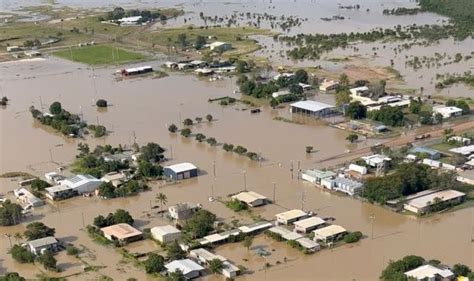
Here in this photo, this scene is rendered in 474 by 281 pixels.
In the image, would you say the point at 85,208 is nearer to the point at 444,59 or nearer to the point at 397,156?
the point at 397,156

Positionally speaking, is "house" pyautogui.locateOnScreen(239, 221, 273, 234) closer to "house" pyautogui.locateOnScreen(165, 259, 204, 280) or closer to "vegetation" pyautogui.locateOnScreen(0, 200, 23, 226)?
"house" pyautogui.locateOnScreen(165, 259, 204, 280)

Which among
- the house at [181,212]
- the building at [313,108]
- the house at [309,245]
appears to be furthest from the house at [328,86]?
the house at [309,245]

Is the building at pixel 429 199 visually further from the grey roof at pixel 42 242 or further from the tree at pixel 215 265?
the grey roof at pixel 42 242

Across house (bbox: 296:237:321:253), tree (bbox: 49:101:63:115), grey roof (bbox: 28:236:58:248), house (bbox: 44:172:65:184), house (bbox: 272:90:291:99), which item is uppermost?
tree (bbox: 49:101:63:115)

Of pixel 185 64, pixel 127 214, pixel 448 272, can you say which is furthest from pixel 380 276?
pixel 185 64

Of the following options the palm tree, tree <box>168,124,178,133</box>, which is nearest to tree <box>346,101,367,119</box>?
tree <box>168,124,178,133</box>

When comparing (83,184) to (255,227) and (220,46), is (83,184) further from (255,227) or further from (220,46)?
(220,46)
